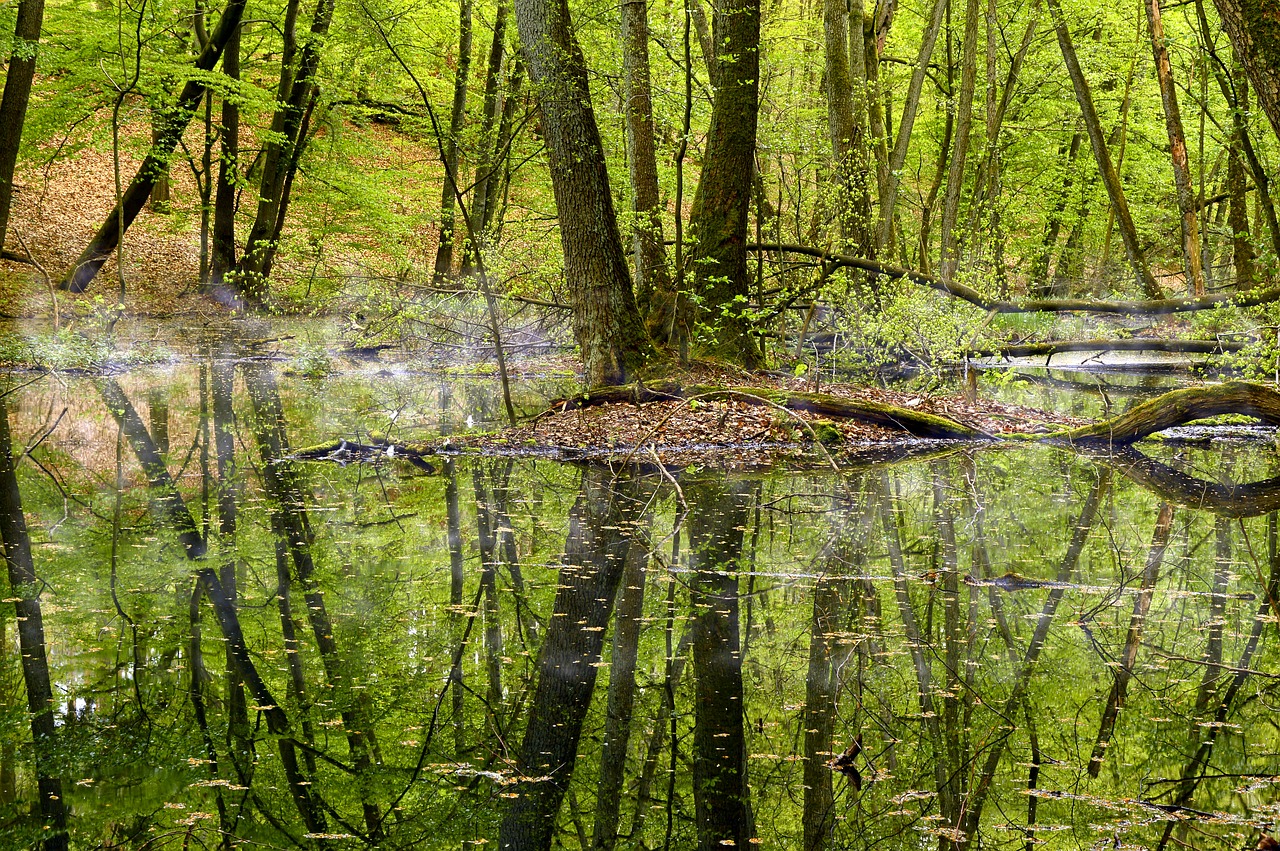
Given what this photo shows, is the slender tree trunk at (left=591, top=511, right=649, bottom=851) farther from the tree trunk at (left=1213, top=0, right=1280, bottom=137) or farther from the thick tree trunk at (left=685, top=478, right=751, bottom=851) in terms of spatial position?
the tree trunk at (left=1213, top=0, right=1280, bottom=137)

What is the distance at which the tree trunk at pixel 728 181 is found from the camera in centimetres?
1155

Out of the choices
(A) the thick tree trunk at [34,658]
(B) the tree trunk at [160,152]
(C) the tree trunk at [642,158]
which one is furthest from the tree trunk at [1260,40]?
(B) the tree trunk at [160,152]

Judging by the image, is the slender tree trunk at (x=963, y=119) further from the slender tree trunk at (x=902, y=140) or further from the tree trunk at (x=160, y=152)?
the tree trunk at (x=160, y=152)

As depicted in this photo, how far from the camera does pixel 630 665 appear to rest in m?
4.31

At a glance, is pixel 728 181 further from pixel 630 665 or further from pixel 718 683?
pixel 718 683

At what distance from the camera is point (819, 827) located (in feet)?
9.89

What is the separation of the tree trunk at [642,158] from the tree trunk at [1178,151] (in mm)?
6896

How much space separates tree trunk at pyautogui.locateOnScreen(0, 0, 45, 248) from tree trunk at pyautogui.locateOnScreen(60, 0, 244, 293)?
7.46ft

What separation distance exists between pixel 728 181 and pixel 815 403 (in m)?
2.91

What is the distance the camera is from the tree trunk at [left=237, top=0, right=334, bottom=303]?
66.4ft

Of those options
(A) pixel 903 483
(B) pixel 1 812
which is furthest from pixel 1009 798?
(A) pixel 903 483

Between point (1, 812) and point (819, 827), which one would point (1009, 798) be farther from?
point (1, 812)

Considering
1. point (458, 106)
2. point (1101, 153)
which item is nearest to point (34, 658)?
point (1101, 153)

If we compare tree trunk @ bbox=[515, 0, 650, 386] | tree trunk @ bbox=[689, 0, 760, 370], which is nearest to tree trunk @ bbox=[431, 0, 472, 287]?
tree trunk @ bbox=[689, 0, 760, 370]
